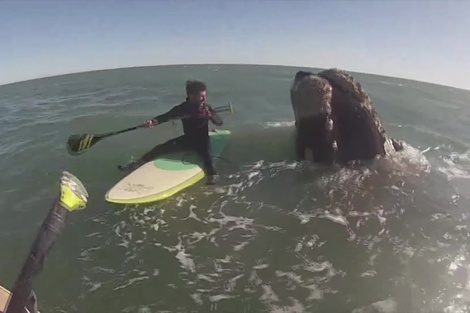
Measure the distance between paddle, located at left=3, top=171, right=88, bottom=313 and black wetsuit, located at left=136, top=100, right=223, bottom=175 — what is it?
Answer: 18.4 feet

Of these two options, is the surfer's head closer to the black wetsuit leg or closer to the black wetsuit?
the black wetsuit

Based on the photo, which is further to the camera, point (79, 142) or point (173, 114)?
point (79, 142)

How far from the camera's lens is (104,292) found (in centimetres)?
668

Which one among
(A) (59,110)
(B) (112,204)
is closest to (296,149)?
(B) (112,204)

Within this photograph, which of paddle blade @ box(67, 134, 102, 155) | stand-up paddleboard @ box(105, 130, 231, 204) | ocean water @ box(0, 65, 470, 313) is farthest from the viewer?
paddle blade @ box(67, 134, 102, 155)

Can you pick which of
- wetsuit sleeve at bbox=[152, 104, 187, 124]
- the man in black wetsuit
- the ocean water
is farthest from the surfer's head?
the ocean water

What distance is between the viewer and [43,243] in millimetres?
4277

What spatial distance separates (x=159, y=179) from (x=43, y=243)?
549 cm

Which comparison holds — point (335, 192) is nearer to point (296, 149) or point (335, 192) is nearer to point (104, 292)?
point (296, 149)

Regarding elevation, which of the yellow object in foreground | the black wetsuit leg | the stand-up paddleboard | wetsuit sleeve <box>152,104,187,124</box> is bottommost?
the stand-up paddleboard

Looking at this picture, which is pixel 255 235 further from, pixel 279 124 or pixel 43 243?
pixel 279 124

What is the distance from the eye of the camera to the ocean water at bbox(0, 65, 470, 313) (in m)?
6.64

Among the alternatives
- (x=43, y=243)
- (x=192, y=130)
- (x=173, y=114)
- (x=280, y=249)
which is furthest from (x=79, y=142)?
(x=43, y=243)

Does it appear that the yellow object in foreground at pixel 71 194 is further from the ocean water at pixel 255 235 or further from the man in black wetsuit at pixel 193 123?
the man in black wetsuit at pixel 193 123
